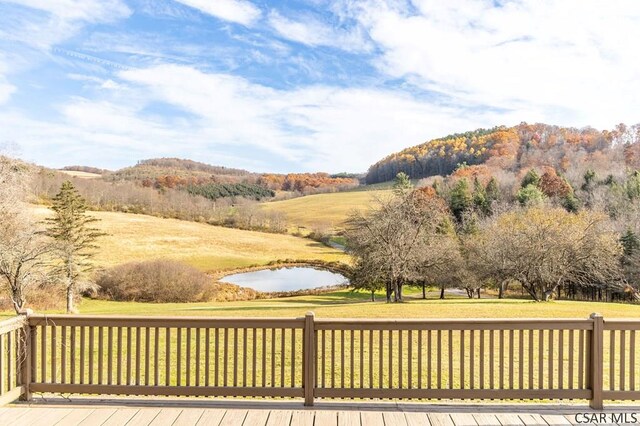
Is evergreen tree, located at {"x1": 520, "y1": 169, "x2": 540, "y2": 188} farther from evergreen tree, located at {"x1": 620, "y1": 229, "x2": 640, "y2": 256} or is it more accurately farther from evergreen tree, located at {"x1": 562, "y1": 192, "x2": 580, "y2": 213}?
evergreen tree, located at {"x1": 620, "y1": 229, "x2": 640, "y2": 256}

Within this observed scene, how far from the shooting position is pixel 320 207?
94.9 metres

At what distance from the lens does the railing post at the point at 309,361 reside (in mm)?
5438

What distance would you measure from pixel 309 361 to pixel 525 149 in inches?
3464

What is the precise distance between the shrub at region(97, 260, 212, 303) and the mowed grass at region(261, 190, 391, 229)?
135ft

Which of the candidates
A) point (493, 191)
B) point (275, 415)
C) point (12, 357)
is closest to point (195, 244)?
point (493, 191)

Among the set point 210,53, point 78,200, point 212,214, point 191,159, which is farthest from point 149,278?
point 191,159

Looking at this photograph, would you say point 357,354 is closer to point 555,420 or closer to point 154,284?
point 555,420

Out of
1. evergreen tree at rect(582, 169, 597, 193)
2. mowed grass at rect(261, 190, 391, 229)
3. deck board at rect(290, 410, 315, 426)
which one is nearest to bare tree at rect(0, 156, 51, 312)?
deck board at rect(290, 410, 315, 426)

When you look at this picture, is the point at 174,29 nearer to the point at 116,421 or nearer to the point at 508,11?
the point at 508,11

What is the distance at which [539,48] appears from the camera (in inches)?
816

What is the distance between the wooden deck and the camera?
4949mm

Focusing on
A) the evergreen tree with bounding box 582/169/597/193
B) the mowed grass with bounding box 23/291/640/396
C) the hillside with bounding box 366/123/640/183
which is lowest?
the mowed grass with bounding box 23/291/640/396

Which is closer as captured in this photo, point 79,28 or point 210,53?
point 79,28

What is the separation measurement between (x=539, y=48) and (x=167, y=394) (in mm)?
21396
